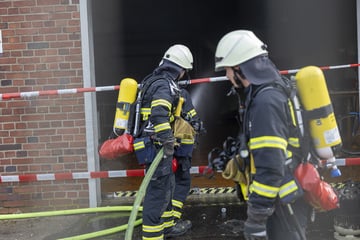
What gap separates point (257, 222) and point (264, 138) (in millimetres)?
485

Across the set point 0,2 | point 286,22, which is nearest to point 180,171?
point 0,2

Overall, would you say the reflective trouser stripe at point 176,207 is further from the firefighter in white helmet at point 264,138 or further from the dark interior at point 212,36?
the dark interior at point 212,36

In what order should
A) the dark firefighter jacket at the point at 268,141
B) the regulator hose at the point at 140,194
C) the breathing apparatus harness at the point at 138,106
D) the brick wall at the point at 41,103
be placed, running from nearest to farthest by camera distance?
the dark firefighter jacket at the point at 268,141
the regulator hose at the point at 140,194
the breathing apparatus harness at the point at 138,106
the brick wall at the point at 41,103

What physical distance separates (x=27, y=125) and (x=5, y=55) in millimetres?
854

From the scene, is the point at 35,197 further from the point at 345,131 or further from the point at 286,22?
the point at 286,22

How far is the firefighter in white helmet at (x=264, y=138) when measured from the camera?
262 cm

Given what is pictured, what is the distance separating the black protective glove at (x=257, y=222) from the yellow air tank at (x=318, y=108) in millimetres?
541

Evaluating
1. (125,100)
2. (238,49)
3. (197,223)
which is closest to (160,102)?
(125,100)

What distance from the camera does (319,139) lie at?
9.30 ft

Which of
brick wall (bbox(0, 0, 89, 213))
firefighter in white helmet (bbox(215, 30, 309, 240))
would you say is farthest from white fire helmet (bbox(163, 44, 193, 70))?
brick wall (bbox(0, 0, 89, 213))

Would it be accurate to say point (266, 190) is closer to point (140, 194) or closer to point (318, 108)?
point (318, 108)

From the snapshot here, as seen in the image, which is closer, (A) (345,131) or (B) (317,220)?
(B) (317,220)

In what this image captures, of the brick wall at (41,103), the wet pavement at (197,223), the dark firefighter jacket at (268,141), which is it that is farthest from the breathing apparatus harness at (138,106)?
the dark firefighter jacket at (268,141)

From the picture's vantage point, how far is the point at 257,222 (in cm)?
268
